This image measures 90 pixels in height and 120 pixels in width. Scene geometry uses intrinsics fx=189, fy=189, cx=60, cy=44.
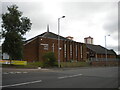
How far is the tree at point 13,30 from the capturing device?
102 feet

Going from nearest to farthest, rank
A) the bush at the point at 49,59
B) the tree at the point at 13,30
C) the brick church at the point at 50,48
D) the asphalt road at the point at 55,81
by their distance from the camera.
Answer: the asphalt road at the point at 55,81, the tree at the point at 13,30, the bush at the point at 49,59, the brick church at the point at 50,48

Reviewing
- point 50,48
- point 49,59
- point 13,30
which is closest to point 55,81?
point 13,30

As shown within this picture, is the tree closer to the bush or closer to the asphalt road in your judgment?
the bush

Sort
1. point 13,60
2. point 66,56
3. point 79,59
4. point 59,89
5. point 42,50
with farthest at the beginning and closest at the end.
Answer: point 79,59
point 66,56
point 42,50
point 13,60
point 59,89

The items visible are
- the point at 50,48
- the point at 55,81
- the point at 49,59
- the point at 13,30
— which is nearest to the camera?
the point at 55,81

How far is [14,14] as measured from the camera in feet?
107

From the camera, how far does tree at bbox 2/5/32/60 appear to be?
3103 centimetres

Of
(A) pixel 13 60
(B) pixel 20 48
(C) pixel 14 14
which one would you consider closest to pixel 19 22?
(C) pixel 14 14

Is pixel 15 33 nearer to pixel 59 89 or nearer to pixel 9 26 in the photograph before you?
pixel 9 26

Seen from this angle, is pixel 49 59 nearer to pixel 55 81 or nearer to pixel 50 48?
pixel 50 48

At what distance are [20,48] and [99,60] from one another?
34.1 m

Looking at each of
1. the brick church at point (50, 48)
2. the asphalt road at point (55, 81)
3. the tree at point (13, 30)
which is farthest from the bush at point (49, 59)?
the asphalt road at point (55, 81)

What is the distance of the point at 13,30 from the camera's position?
31938mm

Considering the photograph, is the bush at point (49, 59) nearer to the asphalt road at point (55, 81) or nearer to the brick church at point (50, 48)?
the brick church at point (50, 48)
